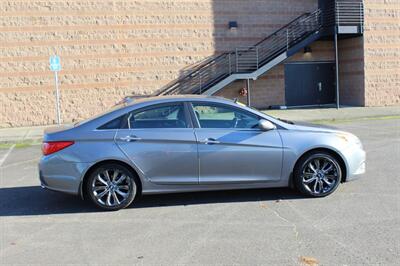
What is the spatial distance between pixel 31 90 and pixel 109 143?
14.4 metres

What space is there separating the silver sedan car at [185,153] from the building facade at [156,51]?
13.7 m

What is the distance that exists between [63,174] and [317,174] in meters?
3.39

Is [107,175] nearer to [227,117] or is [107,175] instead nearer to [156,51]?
[227,117]

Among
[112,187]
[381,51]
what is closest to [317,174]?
[112,187]

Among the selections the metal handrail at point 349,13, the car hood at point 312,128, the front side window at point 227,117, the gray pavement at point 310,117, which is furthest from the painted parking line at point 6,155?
the metal handrail at point 349,13

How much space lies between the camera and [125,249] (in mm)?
4512

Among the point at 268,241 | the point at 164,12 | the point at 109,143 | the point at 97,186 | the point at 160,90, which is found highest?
the point at 164,12

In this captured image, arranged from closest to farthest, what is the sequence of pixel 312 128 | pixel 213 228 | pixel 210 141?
pixel 213 228 < pixel 210 141 < pixel 312 128

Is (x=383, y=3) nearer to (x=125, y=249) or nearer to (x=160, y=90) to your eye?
(x=160, y=90)

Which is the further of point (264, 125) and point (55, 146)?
point (264, 125)

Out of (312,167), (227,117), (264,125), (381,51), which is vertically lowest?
(312,167)

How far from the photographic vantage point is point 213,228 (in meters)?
5.05

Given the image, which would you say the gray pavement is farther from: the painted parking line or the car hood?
the car hood

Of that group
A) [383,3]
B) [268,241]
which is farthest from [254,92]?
[268,241]
